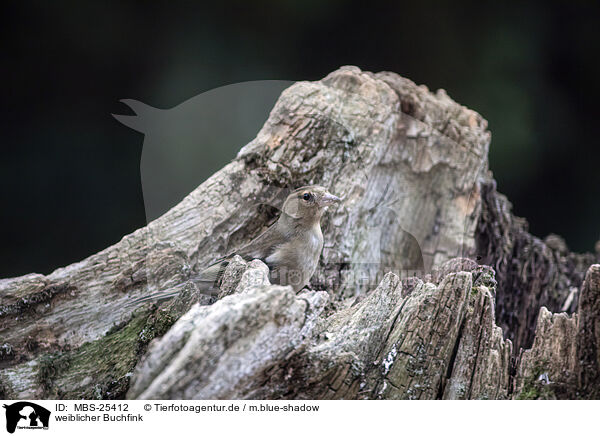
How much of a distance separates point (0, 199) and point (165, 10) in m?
1.51

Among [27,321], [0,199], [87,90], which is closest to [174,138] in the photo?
[87,90]

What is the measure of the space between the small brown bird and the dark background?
74 cm

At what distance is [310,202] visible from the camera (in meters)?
3.63

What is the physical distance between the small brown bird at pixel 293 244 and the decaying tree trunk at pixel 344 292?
238 mm

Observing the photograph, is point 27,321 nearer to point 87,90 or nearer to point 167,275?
point 167,275

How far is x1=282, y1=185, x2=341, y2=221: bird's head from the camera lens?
3.62m

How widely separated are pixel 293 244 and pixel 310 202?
282mm

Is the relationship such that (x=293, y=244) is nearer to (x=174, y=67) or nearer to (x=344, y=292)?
(x=344, y=292)

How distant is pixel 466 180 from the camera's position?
461 centimetres
